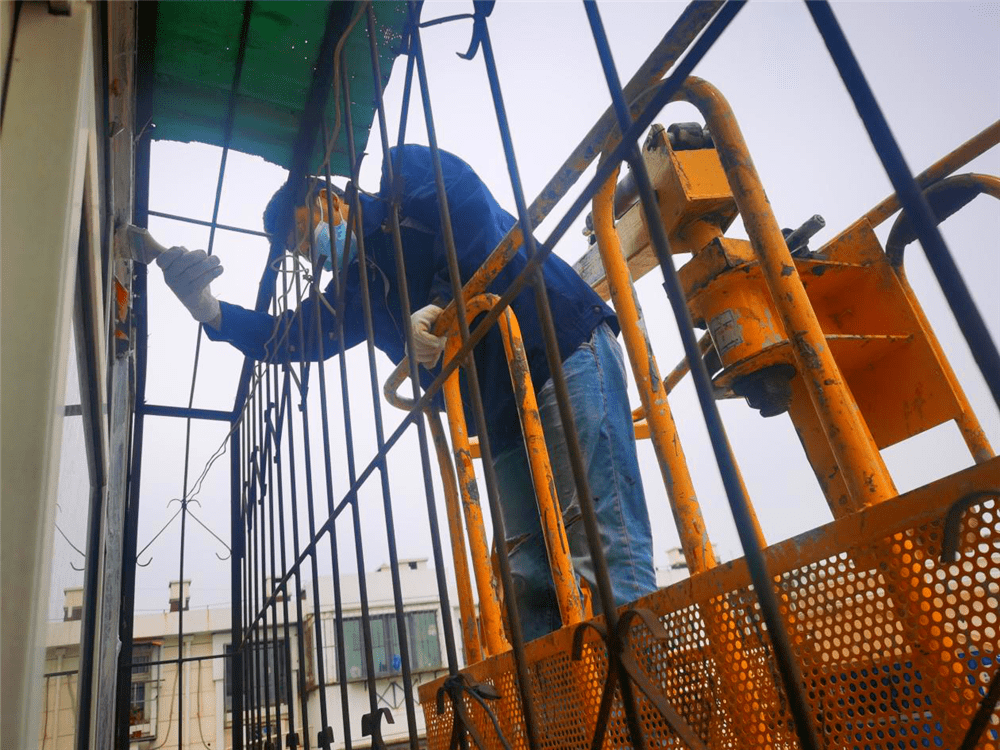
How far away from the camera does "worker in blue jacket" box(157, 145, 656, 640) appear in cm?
166

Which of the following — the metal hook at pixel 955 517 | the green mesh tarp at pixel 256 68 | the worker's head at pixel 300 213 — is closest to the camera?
the metal hook at pixel 955 517

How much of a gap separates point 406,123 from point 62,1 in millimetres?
768

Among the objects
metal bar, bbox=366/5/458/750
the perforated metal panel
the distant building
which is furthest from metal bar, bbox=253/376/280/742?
the distant building

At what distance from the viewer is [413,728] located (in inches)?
47.8

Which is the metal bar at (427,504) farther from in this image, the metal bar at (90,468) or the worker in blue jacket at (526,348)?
the metal bar at (90,468)

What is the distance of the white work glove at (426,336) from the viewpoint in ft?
5.82

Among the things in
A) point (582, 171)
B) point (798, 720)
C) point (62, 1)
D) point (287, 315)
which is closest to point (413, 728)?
point (798, 720)

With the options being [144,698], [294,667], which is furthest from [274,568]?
[144,698]

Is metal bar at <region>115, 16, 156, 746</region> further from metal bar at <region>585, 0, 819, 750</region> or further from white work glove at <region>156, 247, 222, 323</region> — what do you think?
metal bar at <region>585, 0, 819, 750</region>

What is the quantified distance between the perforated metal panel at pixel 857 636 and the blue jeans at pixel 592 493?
2.27ft

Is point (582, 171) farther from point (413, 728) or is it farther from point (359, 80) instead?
point (359, 80)

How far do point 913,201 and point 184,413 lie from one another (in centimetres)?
484

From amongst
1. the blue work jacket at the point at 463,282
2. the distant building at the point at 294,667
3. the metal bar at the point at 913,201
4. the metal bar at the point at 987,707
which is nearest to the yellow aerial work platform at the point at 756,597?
the metal bar at the point at 987,707

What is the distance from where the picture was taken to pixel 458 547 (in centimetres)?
157
